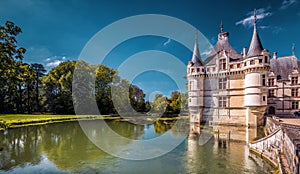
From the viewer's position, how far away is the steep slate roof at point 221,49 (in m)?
20.4

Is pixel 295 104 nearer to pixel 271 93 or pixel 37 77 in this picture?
pixel 271 93

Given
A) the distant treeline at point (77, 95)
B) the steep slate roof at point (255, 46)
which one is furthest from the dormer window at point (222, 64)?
the distant treeline at point (77, 95)

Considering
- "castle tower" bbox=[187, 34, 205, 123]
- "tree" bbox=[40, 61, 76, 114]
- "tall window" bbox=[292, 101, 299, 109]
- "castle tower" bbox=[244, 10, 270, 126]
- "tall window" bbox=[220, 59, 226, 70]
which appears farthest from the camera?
"tree" bbox=[40, 61, 76, 114]

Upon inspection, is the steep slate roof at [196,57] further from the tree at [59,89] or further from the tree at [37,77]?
the tree at [37,77]

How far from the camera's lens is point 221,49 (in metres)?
21.3

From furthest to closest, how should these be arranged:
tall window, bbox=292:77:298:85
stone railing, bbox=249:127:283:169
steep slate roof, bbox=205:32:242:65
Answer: tall window, bbox=292:77:298:85 → steep slate roof, bbox=205:32:242:65 → stone railing, bbox=249:127:283:169

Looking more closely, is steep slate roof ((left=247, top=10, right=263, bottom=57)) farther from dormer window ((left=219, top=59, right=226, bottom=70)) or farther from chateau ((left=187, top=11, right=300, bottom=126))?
dormer window ((left=219, top=59, right=226, bottom=70))

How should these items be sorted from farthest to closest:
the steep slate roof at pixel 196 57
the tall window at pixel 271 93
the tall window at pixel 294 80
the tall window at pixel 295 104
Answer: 1. the tall window at pixel 271 93
2. the tall window at pixel 295 104
3. the steep slate roof at pixel 196 57
4. the tall window at pixel 294 80

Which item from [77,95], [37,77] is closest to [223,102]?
[77,95]

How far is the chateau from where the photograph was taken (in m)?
16.8

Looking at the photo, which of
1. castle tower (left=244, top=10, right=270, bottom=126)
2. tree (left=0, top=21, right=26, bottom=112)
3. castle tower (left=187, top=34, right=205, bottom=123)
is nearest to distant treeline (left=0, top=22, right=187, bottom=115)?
castle tower (left=187, top=34, right=205, bottom=123)

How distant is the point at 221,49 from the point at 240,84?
5085mm

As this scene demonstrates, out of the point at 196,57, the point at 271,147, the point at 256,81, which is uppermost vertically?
the point at 196,57

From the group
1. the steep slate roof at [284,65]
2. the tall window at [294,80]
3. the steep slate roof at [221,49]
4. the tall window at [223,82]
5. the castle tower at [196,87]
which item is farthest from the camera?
the steep slate roof at [284,65]
